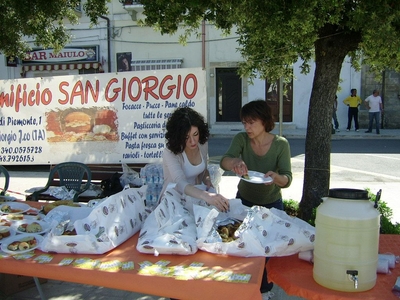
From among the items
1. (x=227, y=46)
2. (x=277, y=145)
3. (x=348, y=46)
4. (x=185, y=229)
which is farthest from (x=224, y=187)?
(x=227, y=46)

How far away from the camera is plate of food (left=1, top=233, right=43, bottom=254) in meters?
2.43

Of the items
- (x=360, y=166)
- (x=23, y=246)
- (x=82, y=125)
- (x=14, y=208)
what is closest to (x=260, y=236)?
(x=23, y=246)

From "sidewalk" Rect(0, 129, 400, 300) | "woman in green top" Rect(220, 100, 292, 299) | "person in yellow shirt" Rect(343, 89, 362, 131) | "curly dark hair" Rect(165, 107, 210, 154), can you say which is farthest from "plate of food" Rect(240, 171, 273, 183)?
"person in yellow shirt" Rect(343, 89, 362, 131)

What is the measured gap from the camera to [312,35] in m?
3.71

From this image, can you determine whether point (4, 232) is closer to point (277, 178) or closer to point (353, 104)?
point (277, 178)

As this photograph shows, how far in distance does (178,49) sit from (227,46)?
7.12ft

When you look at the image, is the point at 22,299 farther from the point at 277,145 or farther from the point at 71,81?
the point at 71,81

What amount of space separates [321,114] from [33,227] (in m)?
3.04

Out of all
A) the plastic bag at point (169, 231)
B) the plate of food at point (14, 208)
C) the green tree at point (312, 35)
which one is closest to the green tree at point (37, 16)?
the green tree at point (312, 35)

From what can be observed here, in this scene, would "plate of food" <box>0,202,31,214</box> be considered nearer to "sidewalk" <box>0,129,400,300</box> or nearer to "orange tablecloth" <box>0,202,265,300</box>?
"sidewalk" <box>0,129,400,300</box>

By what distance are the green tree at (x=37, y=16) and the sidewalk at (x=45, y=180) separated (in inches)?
108

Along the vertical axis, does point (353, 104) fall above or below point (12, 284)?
above

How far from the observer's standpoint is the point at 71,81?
589 centimetres

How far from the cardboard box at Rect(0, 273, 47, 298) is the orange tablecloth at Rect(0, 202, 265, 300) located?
4.39ft
